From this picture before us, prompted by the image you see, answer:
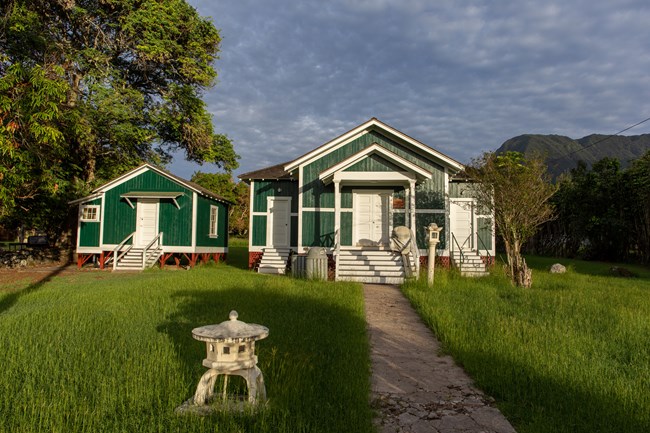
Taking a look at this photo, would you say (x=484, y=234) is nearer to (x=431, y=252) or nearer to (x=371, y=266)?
(x=371, y=266)

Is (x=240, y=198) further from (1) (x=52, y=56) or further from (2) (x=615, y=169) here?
(2) (x=615, y=169)

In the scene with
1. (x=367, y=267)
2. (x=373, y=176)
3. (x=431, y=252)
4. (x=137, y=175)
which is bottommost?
(x=367, y=267)

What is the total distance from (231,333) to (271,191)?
1560 centimetres

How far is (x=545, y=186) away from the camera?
14.5 m

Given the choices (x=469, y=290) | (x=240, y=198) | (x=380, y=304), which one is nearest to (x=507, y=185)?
(x=469, y=290)

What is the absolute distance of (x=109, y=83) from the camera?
21469 mm

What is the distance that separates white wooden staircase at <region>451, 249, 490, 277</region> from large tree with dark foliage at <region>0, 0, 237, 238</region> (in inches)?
593

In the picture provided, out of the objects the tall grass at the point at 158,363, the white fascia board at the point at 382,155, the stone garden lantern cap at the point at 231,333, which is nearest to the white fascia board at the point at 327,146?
the white fascia board at the point at 382,155

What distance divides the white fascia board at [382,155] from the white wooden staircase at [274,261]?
3896 mm

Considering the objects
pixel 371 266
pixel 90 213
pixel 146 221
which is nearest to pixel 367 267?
pixel 371 266

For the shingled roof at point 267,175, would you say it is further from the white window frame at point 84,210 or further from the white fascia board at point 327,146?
the white window frame at point 84,210

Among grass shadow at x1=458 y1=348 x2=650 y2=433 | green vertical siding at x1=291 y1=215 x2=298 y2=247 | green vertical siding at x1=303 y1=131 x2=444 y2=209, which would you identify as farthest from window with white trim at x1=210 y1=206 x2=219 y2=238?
grass shadow at x1=458 y1=348 x2=650 y2=433

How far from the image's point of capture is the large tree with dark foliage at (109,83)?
17581 mm

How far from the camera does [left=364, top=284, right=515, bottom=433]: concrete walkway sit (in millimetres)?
4027
